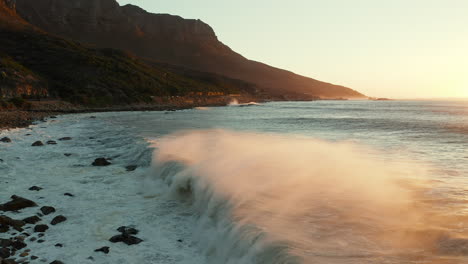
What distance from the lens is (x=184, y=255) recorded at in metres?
8.59

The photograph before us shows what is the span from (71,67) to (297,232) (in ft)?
340

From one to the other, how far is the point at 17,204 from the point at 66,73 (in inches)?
3623

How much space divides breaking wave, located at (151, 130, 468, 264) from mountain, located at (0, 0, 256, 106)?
62319mm

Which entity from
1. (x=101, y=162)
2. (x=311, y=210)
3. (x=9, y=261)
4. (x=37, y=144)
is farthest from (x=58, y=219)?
(x=37, y=144)

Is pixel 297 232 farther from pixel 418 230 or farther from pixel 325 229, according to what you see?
pixel 418 230

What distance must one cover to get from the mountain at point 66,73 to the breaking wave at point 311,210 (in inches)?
2453

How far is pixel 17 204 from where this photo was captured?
37.3 ft

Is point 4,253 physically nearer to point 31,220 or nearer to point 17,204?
point 31,220

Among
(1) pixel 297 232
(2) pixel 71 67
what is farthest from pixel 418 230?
(2) pixel 71 67

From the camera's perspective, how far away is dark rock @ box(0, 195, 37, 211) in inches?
441

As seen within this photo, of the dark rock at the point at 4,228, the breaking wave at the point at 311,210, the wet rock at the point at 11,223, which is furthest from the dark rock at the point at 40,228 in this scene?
the breaking wave at the point at 311,210

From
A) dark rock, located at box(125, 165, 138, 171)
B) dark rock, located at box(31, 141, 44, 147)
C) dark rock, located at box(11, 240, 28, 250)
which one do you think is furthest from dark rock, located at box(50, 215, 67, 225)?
dark rock, located at box(31, 141, 44, 147)

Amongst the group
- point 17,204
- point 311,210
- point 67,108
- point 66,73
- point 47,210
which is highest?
point 66,73

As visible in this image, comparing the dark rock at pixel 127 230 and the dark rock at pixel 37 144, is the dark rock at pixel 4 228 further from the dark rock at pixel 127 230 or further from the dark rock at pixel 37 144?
the dark rock at pixel 37 144
